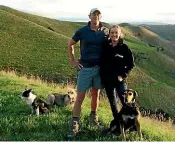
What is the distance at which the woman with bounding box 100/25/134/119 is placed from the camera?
9.01 m

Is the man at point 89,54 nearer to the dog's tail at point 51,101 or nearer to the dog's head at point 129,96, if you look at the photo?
the dog's head at point 129,96

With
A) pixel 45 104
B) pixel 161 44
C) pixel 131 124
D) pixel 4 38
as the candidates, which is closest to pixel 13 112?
pixel 45 104

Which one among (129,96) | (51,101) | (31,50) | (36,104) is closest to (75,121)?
(129,96)

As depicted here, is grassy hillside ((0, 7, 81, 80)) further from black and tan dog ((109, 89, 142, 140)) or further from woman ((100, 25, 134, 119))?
black and tan dog ((109, 89, 142, 140))

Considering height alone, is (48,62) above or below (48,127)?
below

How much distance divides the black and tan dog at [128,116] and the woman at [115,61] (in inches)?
14.8

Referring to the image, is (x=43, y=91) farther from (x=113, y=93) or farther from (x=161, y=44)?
(x=161, y=44)

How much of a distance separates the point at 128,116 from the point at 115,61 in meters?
1.37

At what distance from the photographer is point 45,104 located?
11.0 m

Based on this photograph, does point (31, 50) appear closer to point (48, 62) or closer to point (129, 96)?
point (48, 62)

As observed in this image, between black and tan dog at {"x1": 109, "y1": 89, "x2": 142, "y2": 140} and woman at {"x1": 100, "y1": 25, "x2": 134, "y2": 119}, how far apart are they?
38 cm

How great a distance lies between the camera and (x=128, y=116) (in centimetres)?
859

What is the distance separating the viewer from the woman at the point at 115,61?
355 inches

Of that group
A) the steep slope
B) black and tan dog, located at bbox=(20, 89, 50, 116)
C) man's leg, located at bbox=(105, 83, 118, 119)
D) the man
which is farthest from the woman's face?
the steep slope
